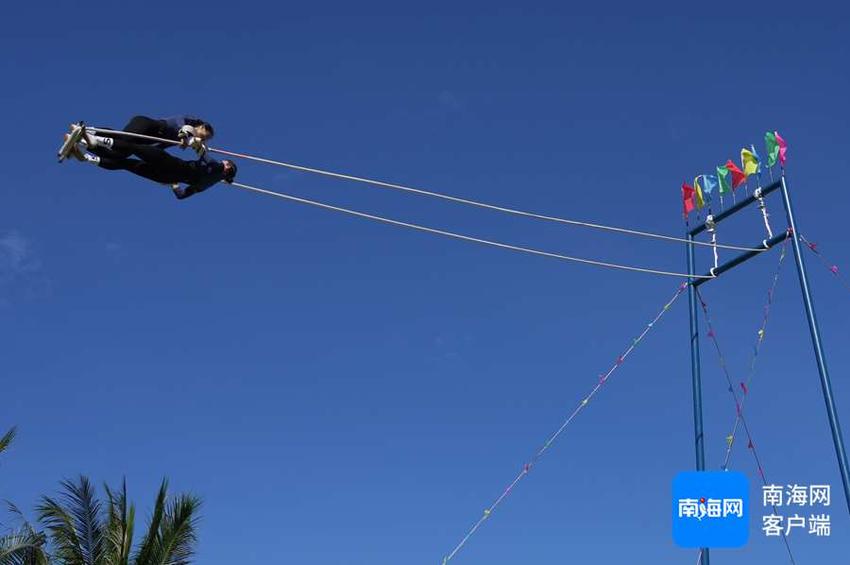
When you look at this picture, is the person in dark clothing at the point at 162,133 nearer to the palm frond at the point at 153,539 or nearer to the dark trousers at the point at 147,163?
the dark trousers at the point at 147,163

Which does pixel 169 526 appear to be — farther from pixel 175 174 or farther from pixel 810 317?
pixel 810 317

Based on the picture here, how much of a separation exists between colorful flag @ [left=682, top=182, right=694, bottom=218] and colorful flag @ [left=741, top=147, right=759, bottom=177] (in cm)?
140

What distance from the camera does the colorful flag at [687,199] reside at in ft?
49.7

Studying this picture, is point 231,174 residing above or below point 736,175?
below

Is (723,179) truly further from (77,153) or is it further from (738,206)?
(77,153)

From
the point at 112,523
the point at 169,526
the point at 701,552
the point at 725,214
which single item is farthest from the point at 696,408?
the point at 112,523

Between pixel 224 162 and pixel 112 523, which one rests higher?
pixel 224 162

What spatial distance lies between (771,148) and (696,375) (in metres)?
3.61

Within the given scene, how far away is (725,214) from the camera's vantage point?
14328mm

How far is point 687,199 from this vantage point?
1522 centimetres

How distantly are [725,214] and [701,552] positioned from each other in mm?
5087

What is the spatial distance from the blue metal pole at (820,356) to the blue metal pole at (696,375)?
2.29m

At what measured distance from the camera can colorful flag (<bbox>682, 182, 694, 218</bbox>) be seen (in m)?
15.2

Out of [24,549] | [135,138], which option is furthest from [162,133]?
[24,549]
